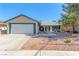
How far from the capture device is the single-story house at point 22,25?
418 cm

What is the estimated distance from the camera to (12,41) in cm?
442

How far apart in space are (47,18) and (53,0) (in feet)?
2.95

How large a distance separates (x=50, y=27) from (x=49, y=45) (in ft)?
1.52

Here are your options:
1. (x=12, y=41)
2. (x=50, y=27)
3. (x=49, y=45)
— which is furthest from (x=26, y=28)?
(x=49, y=45)

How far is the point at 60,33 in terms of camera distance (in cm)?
429

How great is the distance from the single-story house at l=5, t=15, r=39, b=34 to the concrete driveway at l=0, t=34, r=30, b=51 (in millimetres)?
120

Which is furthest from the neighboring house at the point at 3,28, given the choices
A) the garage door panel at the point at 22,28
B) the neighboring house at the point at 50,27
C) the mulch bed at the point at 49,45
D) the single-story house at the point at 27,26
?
the neighboring house at the point at 50,27

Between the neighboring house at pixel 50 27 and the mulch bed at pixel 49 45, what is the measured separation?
0.25 metres

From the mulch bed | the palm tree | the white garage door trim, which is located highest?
the palm tree

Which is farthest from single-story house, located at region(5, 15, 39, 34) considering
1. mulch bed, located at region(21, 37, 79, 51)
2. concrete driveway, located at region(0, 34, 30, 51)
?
mulch bed, located at region(21, 37, 79, 51)

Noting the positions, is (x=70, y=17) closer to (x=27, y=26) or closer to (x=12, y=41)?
(x=27, y=26)

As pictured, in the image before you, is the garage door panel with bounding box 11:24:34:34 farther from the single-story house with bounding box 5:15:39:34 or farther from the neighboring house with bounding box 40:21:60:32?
the neighboring house with bounding box 40:21:60:32

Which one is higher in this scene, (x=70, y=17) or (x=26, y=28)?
(x=70, y=17)

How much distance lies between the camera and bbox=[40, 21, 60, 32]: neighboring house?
4220 millimetres
